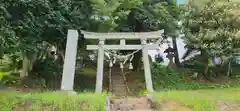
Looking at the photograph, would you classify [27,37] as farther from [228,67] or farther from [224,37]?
[228,67]

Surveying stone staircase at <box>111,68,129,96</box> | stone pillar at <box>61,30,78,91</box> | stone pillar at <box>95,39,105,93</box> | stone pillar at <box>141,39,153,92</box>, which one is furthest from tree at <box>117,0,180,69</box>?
stone pillar at <box>61,30,78,91</box>

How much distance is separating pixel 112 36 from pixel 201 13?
6.10 meters

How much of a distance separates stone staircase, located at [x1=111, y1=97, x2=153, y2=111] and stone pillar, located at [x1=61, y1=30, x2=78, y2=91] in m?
1.99

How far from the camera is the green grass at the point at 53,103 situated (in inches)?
364

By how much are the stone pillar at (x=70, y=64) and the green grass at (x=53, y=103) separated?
2239 millimetres

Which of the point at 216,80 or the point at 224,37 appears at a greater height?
the point at 224,37

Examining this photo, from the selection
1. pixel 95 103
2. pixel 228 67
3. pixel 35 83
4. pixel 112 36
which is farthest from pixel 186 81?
pixel 95 103

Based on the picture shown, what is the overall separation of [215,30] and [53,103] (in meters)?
11.1

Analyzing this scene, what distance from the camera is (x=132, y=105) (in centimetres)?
1062

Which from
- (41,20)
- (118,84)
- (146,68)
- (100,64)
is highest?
(41,20)

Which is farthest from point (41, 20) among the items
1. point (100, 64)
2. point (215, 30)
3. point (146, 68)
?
point (215, 30)

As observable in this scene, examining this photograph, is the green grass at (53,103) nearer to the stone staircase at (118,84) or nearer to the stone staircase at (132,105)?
the stone staircase at (132,105)

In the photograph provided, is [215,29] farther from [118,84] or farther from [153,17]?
[118,84]

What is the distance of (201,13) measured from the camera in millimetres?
18219
